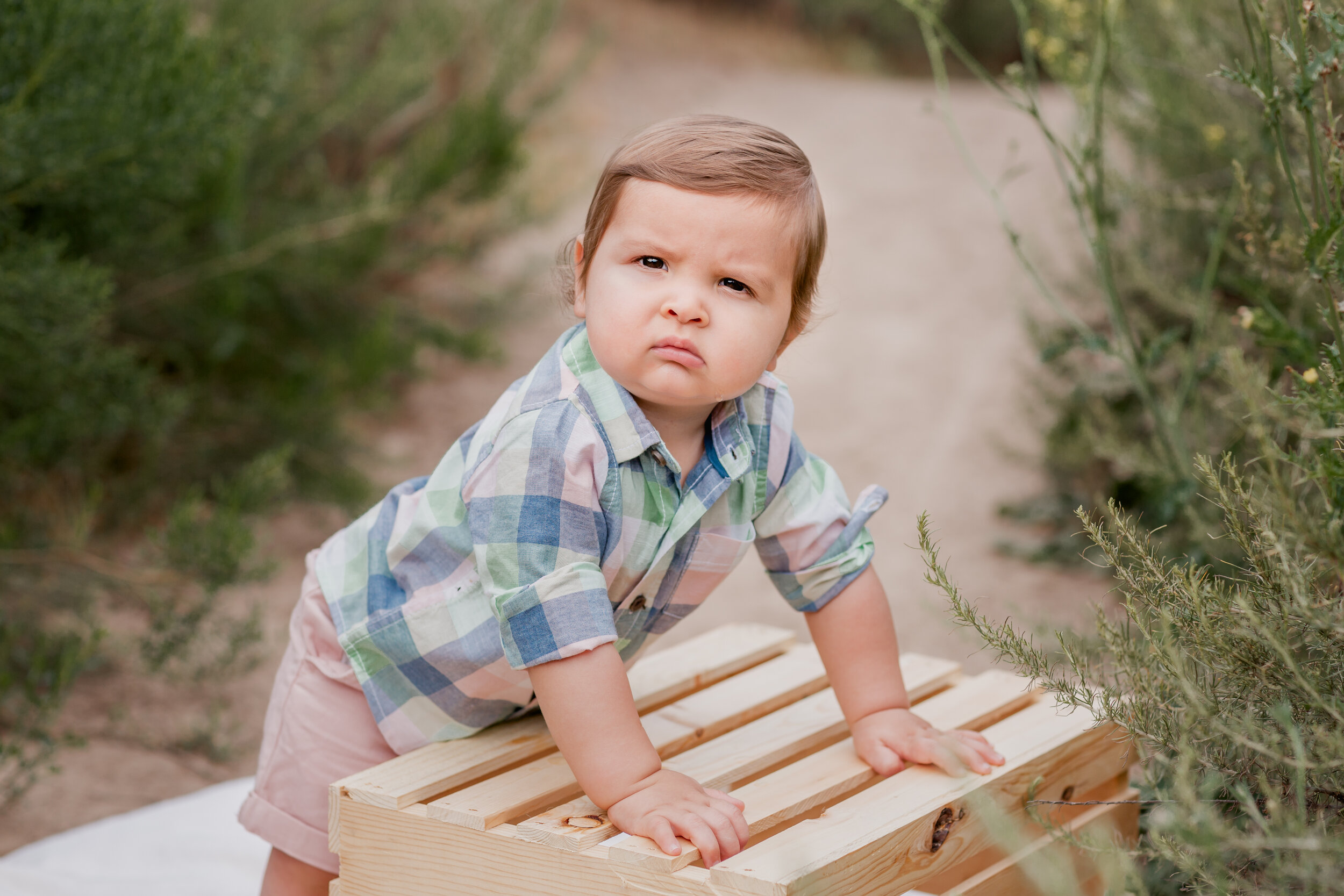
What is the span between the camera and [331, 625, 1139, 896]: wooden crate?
1.33m

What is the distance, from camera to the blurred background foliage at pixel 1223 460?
1.00 m

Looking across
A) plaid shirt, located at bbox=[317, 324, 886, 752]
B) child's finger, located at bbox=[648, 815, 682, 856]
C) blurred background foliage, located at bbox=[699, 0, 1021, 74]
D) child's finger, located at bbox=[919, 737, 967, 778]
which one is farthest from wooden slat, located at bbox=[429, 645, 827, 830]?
blurred background foliage, located at bbox=[699, 0, 1021, 74]

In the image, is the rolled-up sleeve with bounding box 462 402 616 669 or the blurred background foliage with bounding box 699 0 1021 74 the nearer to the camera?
the rolled-up sleeve with bounding box 462 402 616 669

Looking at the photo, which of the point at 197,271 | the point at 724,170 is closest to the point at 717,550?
the point at 724,170

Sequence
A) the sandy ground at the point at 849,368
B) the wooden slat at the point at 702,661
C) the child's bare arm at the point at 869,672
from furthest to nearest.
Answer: the sandy ground at the point at 849,368 < the wooden slat at the point at 702,661 < the child's bare arm at the point at 869,672

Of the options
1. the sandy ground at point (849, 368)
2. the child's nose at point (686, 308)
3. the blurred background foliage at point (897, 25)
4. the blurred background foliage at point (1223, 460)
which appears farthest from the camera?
the blurred background foliage at point (897, 25)

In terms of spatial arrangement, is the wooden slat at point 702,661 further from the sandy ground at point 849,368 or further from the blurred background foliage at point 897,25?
the blurred background foliage at point 897,25

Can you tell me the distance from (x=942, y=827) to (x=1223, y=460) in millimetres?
579

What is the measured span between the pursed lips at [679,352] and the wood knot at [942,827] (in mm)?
611

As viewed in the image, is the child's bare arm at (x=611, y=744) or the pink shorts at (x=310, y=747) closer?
the child's bare arm at (x=611, y=744)

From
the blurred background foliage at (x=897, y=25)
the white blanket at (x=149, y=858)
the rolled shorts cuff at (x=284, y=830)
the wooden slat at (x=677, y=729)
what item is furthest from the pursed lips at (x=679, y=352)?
the blurred background foliage at (x=897, y=25)

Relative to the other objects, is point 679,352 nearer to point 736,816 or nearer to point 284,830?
point 736,816

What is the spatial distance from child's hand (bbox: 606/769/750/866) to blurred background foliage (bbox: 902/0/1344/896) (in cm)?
35

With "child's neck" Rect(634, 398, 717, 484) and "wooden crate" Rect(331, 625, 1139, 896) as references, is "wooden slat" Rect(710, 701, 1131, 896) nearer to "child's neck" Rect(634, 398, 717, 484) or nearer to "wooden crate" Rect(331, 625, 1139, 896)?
"wooden crate" Rect(331, 625, 1139, 896)
